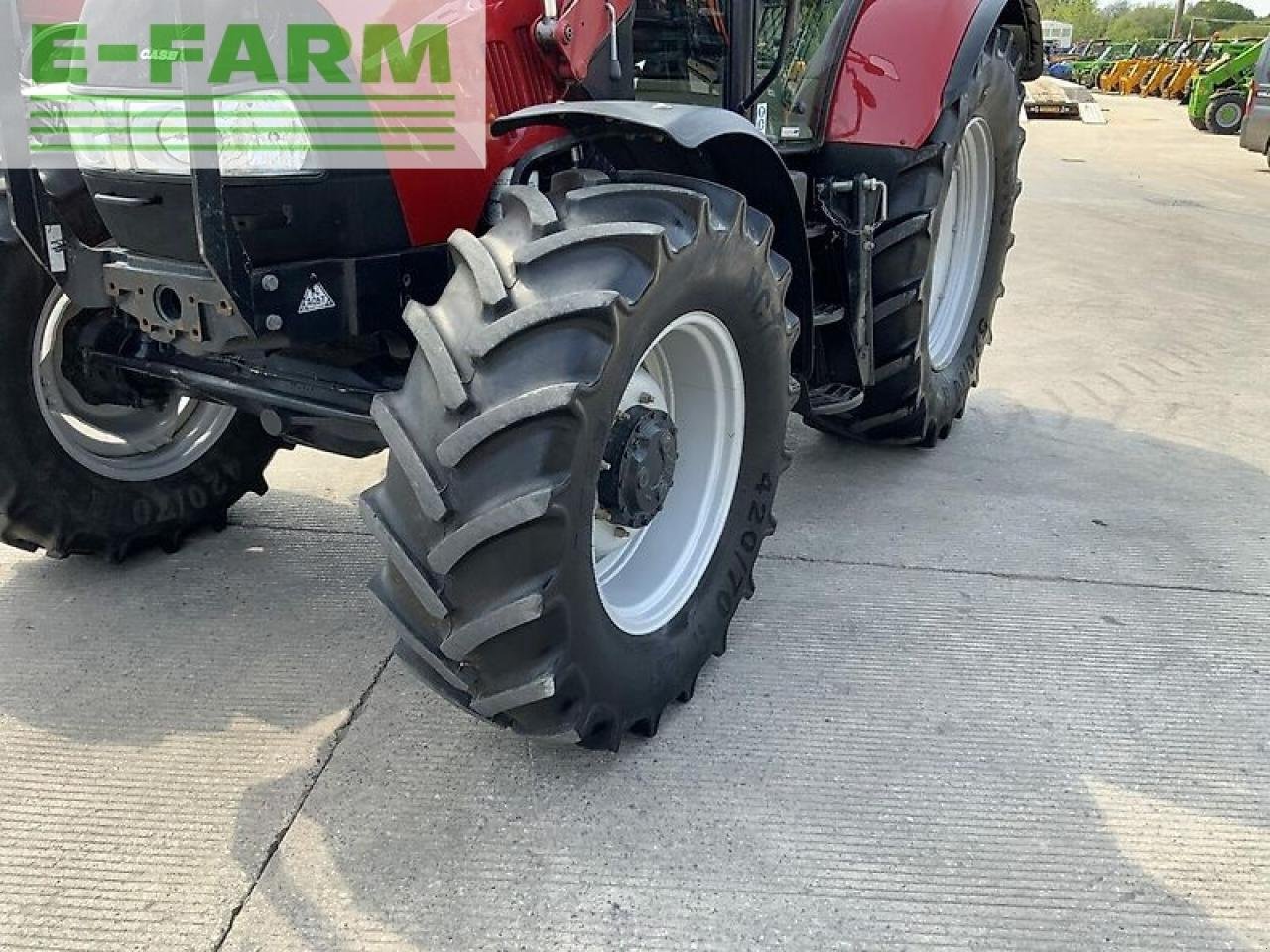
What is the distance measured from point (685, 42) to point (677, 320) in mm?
1237

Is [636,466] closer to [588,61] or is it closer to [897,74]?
[588,61]

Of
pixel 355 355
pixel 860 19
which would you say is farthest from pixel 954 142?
pixel 355 355

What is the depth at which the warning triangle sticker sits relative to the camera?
2.38 meters

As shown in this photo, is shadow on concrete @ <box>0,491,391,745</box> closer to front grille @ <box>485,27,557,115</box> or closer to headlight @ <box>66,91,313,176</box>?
headlight @ <box>66,91,313,176</box>

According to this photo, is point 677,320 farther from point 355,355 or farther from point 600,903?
point 600,903

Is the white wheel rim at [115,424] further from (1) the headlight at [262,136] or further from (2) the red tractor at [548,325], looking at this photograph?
(1) the headlight at [262,136]

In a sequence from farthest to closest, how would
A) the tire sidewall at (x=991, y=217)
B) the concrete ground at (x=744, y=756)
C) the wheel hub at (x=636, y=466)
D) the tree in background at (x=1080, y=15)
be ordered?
the tree in background at (x=1080, y=15)
the tire sidewall at (x=991, y=217)
the wheel hub at (x=636, y=466)
the concrete ground at (x=744, y=756)

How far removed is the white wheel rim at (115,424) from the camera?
10.7 feet

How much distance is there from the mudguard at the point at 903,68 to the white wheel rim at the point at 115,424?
2.27 metres

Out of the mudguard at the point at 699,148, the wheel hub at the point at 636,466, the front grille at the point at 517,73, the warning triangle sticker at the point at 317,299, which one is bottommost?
the wheel hub at the point at 636,466

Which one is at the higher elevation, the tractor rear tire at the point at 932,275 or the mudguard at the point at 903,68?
the mudguard at the point at 903,68

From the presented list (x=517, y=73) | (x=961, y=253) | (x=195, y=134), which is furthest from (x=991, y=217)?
(x=195, y=134)

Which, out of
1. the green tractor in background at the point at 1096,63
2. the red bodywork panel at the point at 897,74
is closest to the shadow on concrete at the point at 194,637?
the red bodywork panel at the point at 897,74

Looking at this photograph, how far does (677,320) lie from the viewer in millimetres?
2451
